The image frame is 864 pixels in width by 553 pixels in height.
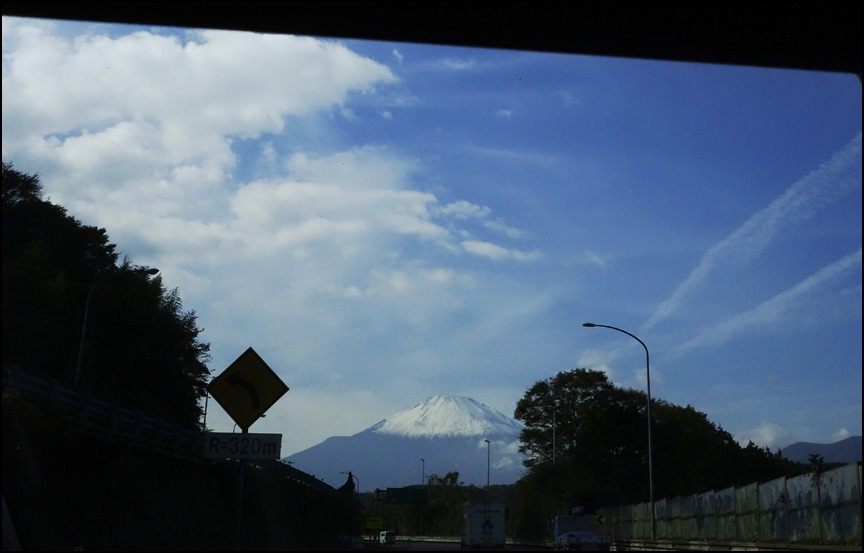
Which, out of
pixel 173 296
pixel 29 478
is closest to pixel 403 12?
pixel 29 478

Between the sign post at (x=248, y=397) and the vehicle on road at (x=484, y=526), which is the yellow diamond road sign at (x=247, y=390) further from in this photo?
the vehicle on road at (x=484, y=526)

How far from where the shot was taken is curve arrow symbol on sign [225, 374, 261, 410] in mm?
14314

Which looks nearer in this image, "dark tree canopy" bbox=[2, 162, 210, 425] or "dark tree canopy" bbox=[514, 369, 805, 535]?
"dark tree canopy" bbox=[2, 162, 210, 425]

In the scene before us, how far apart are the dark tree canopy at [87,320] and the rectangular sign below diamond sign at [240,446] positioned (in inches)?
1237

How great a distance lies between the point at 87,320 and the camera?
153 feet

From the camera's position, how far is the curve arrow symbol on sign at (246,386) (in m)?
14.3

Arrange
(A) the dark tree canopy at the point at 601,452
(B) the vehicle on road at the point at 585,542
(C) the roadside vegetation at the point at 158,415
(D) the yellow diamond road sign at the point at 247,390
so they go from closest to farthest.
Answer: (D) the yellow diamond road sign at the point at 247,390, (C) the roadside vegetation at the point at 158,415, (B) the vehicle on road at the point at 585,542, (A) the dark tree canopy at the point at 601,452

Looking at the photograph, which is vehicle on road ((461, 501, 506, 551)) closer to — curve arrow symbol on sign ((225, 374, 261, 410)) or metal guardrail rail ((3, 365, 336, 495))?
metal guardrail rail ((3, 365, 336, 495))

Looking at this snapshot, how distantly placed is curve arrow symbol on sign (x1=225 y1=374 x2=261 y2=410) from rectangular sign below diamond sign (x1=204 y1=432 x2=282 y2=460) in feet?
1.71

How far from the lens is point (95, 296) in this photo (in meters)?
Answer: 55.6

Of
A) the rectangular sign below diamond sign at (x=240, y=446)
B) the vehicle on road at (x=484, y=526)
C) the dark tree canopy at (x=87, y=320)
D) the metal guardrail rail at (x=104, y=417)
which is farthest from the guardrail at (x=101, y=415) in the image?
the rectangular sign below diamond sign at (x=240, y=446)

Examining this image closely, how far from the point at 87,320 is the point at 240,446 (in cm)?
3568

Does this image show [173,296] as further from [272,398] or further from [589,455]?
[272,398]

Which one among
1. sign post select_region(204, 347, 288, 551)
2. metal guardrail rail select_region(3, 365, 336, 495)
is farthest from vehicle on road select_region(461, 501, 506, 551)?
sign post select_region(204, 347, 288, 551)
